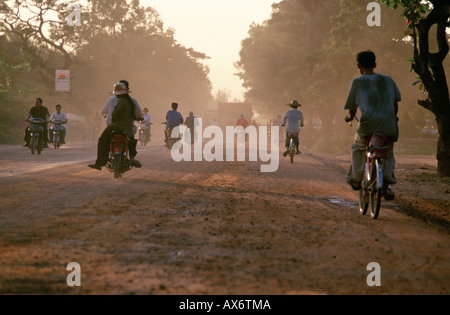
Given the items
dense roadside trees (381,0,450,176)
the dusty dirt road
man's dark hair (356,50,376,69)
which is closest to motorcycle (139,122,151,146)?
dense roadside trees (381,0,450,176)

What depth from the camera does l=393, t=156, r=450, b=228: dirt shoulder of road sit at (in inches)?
359

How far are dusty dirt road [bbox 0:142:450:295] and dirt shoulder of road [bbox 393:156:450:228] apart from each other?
0.04 m

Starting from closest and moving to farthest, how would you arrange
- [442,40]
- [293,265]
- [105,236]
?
[293,265] → [105,236] → [442,40]

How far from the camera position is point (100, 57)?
6831 centimetres

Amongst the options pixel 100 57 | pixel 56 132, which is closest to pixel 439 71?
pixel 56 132

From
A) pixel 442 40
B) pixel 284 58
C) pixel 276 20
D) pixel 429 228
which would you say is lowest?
pixel 429 228

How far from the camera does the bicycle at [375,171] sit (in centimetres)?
792

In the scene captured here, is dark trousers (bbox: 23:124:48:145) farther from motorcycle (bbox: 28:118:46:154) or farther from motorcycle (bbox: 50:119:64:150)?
motorcycle (bbox: 50:119:64:150)

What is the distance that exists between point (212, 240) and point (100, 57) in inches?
2561

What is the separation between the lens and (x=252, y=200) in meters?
9.75

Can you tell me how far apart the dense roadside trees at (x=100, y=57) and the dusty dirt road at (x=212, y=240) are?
30069 millimetres

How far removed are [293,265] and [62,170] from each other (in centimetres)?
1075
